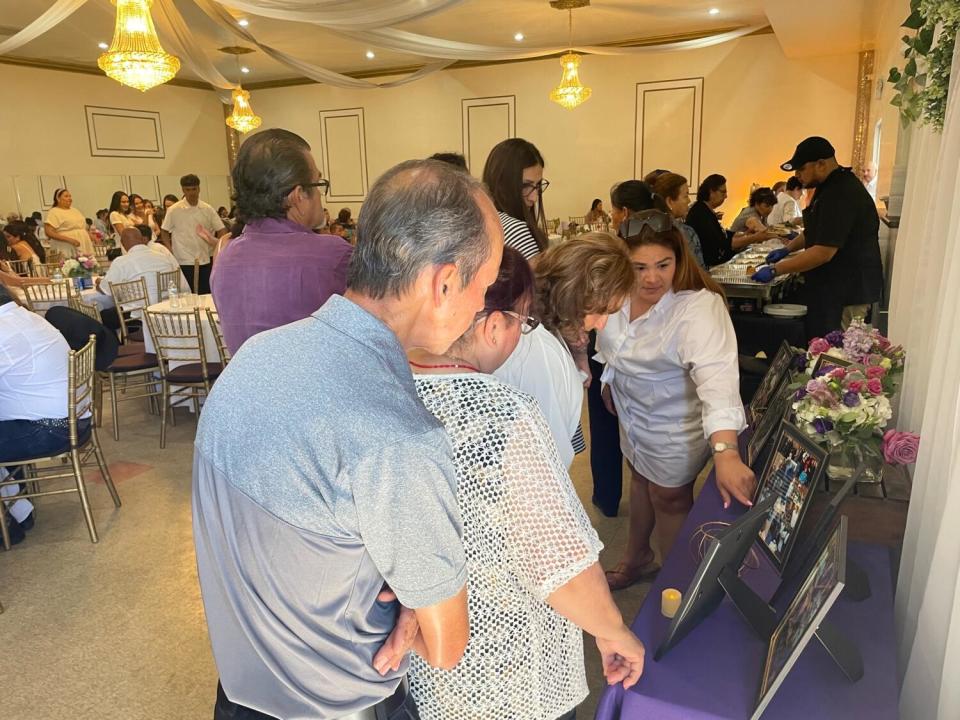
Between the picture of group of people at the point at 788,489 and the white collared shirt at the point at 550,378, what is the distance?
467mm

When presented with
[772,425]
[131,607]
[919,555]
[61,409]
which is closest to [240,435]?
[919,555]

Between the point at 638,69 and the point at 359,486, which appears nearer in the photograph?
the point at 359,486

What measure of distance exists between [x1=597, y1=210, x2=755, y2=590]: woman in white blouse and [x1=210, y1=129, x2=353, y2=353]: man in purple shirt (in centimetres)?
89

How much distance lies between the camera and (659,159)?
36.6 feet

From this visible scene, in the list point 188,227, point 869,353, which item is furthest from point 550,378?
point 188,227

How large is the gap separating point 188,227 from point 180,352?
2.99 metres

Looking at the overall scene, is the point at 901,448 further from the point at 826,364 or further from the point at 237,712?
the point at 237,712

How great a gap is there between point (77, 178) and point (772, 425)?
12094mm

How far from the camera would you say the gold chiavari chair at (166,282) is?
19.8ft

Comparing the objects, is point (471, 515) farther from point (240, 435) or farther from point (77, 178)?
point (77, 178)

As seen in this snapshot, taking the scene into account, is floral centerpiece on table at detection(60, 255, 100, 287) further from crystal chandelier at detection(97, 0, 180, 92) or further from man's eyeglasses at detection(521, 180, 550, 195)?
man's eyeglasses at detection(521, 180, 550, 195)

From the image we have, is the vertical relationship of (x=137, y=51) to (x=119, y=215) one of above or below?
above

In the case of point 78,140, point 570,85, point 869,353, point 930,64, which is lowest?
point 869,353

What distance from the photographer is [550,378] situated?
5.03 ft
